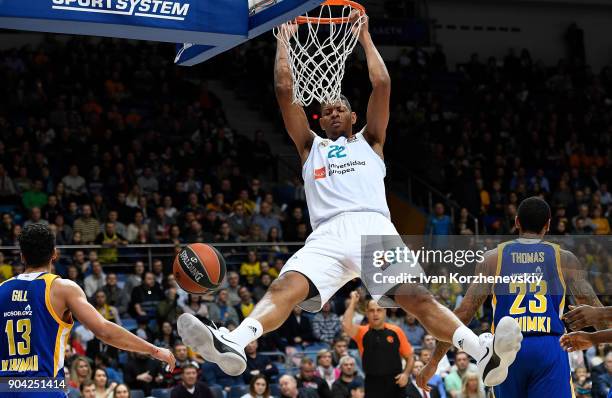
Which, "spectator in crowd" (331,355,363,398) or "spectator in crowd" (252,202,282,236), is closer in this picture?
"spectator in crowd" (331,355,363,398)

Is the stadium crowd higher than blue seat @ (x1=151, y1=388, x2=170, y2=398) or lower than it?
higher

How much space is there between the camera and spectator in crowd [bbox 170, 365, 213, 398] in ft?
37.6

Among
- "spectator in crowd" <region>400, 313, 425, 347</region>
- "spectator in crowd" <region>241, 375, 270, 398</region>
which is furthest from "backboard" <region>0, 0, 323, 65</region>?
"spectator in crowd" <region>400, 313, 425, 347</region>

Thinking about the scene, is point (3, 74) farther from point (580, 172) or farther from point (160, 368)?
point (580, 172)

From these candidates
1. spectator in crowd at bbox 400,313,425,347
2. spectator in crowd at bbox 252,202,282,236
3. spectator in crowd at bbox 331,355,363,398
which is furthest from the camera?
spectator in crowd at bbox 252,202,282,236

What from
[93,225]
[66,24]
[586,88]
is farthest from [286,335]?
[586,88]

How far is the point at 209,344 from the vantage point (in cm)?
589

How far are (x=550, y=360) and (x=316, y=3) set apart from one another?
2.91 meters

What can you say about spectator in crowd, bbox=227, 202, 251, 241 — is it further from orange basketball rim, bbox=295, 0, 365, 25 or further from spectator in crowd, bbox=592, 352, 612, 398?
orange basketball rim, bbox=295, 0, 365, 25

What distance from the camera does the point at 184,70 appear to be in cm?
2133

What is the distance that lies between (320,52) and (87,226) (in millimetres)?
7788

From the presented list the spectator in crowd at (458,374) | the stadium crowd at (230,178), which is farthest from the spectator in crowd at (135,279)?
the spectator in crowd at (458,374)

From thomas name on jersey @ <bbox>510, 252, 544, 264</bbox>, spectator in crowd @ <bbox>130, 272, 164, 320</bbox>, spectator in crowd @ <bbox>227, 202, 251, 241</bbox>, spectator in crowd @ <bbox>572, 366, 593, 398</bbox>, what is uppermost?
spectator in crowd @ <bbox>227, 202, 251, 241</bbox>

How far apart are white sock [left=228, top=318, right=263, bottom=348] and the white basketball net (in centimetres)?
197
